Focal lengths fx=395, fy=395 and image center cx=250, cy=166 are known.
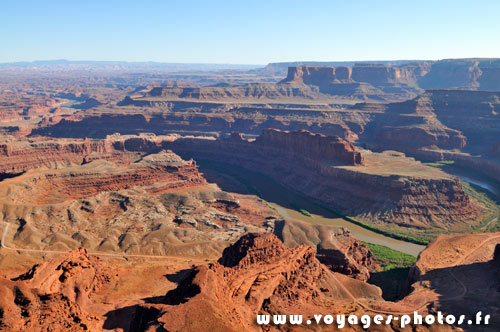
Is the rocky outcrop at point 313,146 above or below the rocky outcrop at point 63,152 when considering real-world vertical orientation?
above

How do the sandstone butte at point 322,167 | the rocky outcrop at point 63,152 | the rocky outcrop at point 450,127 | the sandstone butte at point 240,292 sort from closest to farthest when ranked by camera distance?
the sandstone butte at point 240,292 < the sandstone butte at point 322,167 < the rocky outcrop at point 63,152 < the rocky outcrop at point 450,127

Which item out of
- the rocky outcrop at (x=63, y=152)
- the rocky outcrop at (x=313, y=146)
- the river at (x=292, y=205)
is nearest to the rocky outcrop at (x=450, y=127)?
the rocky outcrop at (x=313, y=146)

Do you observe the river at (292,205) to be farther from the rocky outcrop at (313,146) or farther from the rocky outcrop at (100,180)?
the rocky outcrop at (100,180)

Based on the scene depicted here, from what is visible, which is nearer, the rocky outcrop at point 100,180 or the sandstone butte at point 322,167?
the rocky outcrop at point 100,180

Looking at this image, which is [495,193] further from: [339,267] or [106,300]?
[106,300]

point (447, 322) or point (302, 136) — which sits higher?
point (302, 136)

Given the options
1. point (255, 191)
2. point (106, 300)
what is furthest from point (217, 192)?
point (106, 300)
